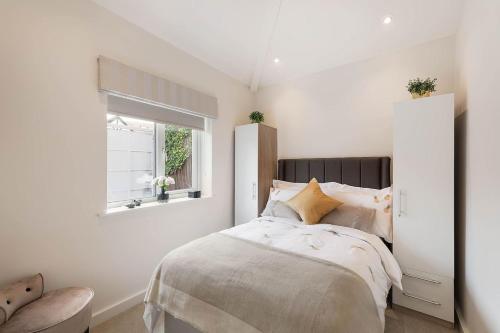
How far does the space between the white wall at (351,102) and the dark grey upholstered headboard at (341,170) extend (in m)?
0.16

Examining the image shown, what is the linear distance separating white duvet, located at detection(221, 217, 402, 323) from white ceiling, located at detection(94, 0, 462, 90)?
2169 millimetres

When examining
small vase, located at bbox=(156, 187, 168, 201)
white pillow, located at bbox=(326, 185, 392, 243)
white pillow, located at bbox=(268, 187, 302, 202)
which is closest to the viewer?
white pillow, located at bbox=(326, 185, 392, 243)

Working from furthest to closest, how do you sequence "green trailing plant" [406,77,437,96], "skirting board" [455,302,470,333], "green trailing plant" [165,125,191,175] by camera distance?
"green trailing plant" [165,125,191,175], "green trailing plant" [406,77,437,96], "skirting board" [455,302,470,333]

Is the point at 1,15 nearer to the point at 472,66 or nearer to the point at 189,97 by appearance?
the point at 189,97

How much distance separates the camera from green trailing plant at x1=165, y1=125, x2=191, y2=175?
2.74 meters

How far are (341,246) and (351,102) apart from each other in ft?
6.33

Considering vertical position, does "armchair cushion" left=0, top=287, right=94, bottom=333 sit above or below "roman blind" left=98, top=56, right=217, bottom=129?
below

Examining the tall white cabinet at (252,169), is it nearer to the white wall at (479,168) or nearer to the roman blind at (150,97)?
the roman blind at (150,97)

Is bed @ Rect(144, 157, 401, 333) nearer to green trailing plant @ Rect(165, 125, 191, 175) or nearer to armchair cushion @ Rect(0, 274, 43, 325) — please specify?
armchair cushion @ Rect(0, 274, 43, 325)

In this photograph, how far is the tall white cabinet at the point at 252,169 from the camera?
3.11 metres

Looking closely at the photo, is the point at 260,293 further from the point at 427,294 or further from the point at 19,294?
the point at 427,294

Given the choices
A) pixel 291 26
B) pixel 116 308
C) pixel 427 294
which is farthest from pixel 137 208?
pixel 427 294

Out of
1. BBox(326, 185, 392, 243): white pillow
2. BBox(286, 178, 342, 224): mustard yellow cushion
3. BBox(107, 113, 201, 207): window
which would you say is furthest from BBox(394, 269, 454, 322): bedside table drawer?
BBox(107, 113, 201, 207): window

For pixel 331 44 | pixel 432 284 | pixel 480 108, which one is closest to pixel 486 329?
pixel 432 284
